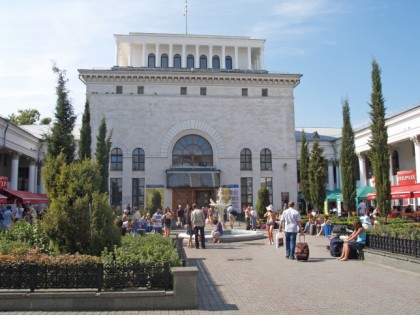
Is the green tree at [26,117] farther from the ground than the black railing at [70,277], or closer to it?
farther from the ground

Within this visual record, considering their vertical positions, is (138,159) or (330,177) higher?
(138,159)

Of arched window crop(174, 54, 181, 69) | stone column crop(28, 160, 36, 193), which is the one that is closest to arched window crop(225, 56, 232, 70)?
arched window crop(174, 54, 181, 69)

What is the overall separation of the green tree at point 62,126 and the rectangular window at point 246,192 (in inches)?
785

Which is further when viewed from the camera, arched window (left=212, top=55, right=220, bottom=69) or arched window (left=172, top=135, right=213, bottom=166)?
arched window (left=212, top=55, right=220, bottom=69)

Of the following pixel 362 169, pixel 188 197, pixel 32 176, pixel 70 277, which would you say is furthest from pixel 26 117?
pixel 70 277

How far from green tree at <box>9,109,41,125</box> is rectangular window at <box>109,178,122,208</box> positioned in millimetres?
32514

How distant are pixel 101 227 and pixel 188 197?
97.5 ft

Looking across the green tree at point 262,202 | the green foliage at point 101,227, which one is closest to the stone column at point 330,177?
the green tree at point 262,202

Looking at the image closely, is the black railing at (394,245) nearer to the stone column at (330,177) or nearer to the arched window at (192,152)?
the arched window at (192,152)

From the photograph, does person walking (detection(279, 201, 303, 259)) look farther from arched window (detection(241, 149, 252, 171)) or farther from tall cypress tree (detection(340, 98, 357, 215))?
arched window (detection(241, 149, 252, 171))

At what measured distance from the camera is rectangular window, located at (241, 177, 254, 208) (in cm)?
4106

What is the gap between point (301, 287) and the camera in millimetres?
9297

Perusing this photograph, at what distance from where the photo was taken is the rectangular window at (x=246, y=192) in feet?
135

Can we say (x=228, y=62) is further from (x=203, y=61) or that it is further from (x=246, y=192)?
(x=246, y=192)
